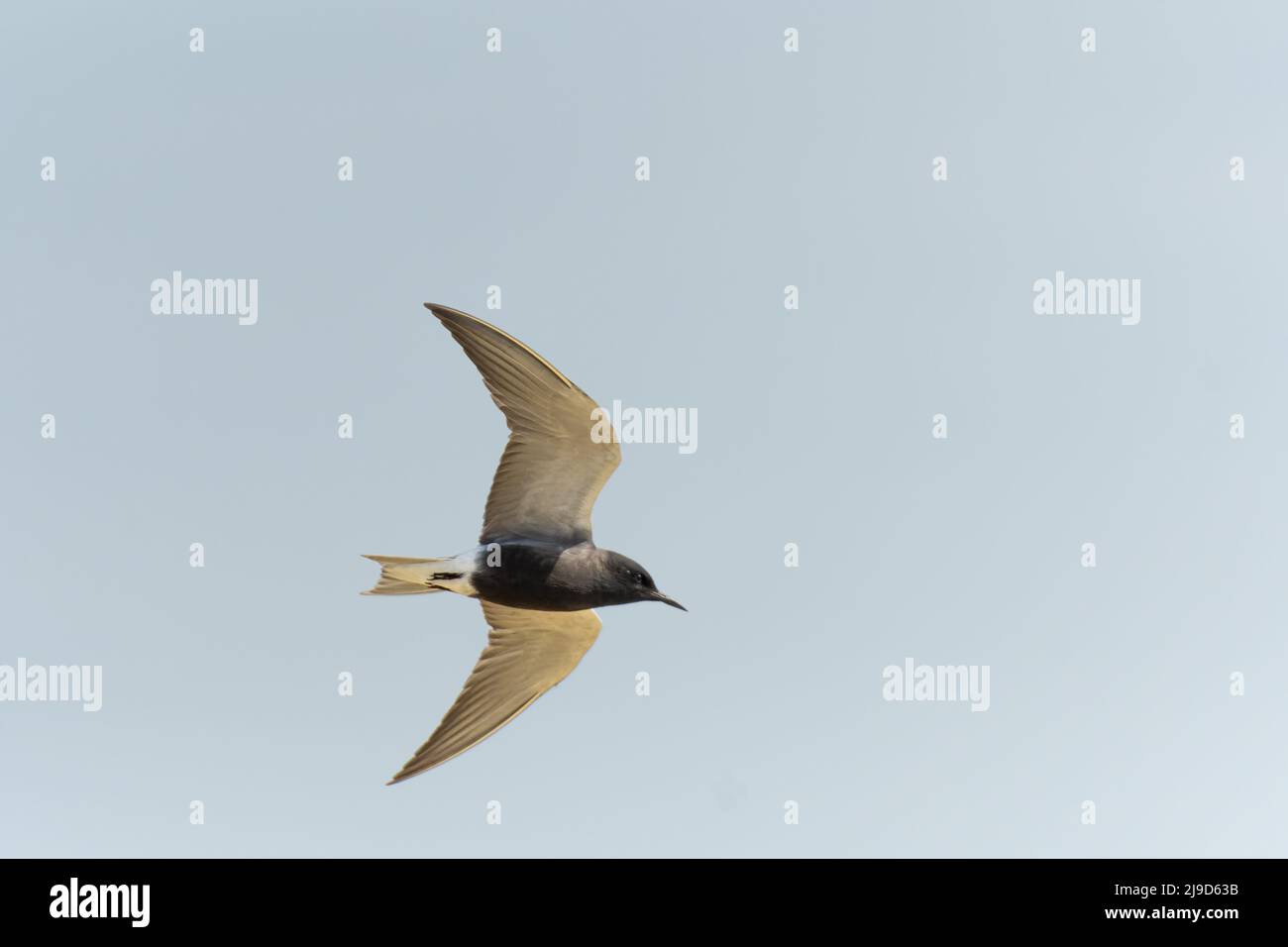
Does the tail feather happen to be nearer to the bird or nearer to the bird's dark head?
the bird

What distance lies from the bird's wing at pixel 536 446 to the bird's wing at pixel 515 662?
1175mm

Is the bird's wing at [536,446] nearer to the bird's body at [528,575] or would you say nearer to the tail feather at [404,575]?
the bird's body at [528,575]

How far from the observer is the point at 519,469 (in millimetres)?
12008

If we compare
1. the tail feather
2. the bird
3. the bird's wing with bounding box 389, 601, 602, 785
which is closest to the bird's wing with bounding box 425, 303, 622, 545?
the bird

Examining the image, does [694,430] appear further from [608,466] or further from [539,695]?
[539,695]

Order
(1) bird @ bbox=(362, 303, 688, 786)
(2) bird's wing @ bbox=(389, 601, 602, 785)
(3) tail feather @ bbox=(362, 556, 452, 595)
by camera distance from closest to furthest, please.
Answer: (1) bird @ bbox=(362, 303, 688, 786), (3) tail feather @ bbox=(362, 556, 452, 595), (2) bird's wing @ bbox=(389, 601, 602, 785)

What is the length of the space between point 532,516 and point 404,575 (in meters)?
1.32

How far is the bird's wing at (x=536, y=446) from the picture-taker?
448 inches

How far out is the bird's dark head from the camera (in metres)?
12.0
